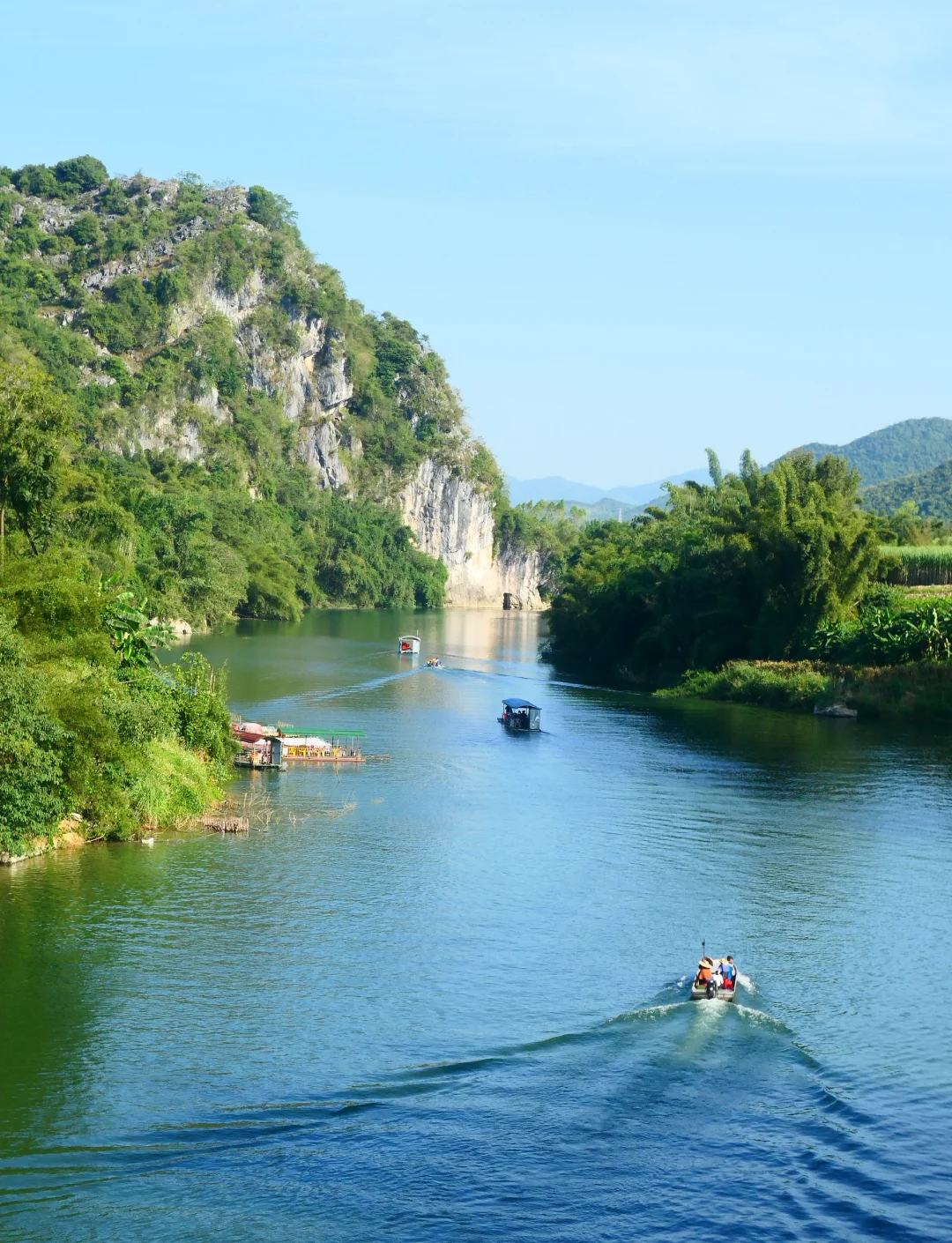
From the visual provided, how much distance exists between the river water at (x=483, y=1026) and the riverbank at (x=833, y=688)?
2125 cm

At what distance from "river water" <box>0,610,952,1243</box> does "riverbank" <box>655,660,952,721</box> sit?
69.7ft

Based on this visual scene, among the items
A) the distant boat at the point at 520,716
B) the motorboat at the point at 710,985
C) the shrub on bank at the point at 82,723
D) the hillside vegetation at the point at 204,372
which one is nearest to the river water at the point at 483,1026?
the motorboat at the point at 710,985

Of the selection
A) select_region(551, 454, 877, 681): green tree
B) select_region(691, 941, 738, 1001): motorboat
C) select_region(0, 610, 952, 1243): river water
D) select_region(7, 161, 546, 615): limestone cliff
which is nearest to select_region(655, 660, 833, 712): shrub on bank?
select_region(551, 454, 877, 681): green tree

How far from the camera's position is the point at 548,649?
108 m

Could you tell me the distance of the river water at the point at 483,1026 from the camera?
18.0 meters

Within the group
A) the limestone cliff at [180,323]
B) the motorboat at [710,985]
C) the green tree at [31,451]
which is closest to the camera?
the motorboat at [710,985]

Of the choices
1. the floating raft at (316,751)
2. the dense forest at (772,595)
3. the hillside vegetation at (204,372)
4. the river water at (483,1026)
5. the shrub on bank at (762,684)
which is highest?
the hillside vegetation at (204,372)

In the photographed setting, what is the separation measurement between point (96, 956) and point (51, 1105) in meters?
6.03

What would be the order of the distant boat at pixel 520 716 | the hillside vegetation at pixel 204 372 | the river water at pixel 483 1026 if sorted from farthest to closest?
1. the hillside vegetation at pixel 204 372
2. the distant boat at pixel 520 716
3. the river water at pixel 483 1026

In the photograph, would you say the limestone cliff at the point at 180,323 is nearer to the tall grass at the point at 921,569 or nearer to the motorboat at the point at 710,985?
the tall grass at the point at 921,569

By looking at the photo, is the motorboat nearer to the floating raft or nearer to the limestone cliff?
the floating raft

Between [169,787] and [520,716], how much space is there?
25443mm

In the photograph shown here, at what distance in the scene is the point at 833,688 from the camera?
66.6 metres

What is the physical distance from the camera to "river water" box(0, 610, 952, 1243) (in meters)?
18.0
